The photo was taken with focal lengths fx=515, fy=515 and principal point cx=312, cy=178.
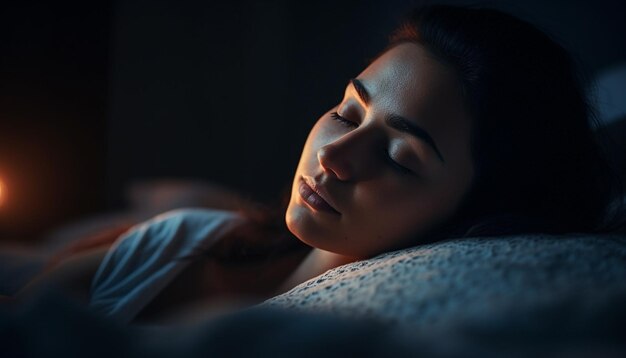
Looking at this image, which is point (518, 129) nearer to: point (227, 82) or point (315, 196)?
point (315, 196)

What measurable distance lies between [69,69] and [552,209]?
152 cm

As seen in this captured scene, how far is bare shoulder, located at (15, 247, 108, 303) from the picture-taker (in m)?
0.87

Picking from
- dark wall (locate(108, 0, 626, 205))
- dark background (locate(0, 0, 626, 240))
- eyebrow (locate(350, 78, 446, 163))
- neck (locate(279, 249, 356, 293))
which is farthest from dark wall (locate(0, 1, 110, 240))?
eyebrow (locate(350, 78, 446, 163))

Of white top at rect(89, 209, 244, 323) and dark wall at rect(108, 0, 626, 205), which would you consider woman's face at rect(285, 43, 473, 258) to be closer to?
white top at rect(89, 209, 244, 323)

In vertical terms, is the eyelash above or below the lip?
above

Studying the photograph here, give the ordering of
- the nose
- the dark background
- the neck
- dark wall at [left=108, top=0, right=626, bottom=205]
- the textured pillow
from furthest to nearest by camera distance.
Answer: dark wall at [left=108, top=0, right=626, bottom=205] < the dark background < the neck < the nose < the textured pillow

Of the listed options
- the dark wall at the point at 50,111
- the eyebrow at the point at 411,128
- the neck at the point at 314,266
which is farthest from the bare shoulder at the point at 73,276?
the dark wall at the point at 50,111

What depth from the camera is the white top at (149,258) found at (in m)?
0.85

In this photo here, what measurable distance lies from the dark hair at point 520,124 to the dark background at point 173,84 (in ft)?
1.94

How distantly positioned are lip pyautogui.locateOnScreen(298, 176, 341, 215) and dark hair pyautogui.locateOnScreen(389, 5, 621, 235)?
196mm

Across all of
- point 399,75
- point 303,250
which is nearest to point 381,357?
point 399,75

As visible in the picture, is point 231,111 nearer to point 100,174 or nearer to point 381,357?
point 100,174

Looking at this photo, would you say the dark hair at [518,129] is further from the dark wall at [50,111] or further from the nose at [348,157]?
the dark wall at [50,111]

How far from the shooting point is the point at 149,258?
93 cm
